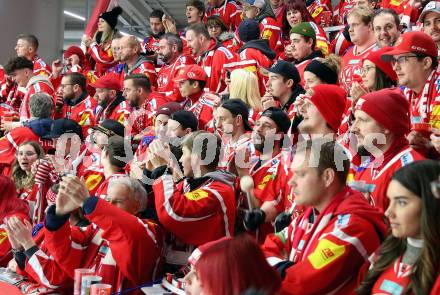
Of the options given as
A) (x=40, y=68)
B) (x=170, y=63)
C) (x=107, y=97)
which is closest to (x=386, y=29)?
(x=107, y=97)

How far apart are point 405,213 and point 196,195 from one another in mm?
1676

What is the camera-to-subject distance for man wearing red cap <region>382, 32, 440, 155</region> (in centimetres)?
451

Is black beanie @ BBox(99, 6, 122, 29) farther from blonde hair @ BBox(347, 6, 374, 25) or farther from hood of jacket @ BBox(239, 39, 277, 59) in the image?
blonde hair @ BBox(347, 6, 374, 25)

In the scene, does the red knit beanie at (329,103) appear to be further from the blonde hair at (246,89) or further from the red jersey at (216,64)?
the red jersey at (216,64)

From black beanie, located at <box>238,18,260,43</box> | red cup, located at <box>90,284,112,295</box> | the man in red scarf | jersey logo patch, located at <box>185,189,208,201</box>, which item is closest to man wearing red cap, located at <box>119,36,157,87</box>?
black beanie, located at <box>238,18,260,43</box>

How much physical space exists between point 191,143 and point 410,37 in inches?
61.3

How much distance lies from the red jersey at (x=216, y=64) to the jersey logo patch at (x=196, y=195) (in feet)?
13.4

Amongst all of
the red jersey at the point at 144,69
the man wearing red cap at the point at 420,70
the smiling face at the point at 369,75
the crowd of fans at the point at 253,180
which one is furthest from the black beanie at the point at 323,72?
the red jersey at the point at 144,69

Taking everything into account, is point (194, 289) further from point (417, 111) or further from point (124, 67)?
point (124, 67)

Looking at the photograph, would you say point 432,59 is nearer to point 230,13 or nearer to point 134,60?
point 134,60

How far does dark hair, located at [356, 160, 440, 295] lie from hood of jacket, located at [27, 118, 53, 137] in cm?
496

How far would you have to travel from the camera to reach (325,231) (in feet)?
10.4

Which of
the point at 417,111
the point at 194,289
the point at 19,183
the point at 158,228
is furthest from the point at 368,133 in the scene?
the point at 19,183

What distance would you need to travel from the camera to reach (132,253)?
13.1 feet
